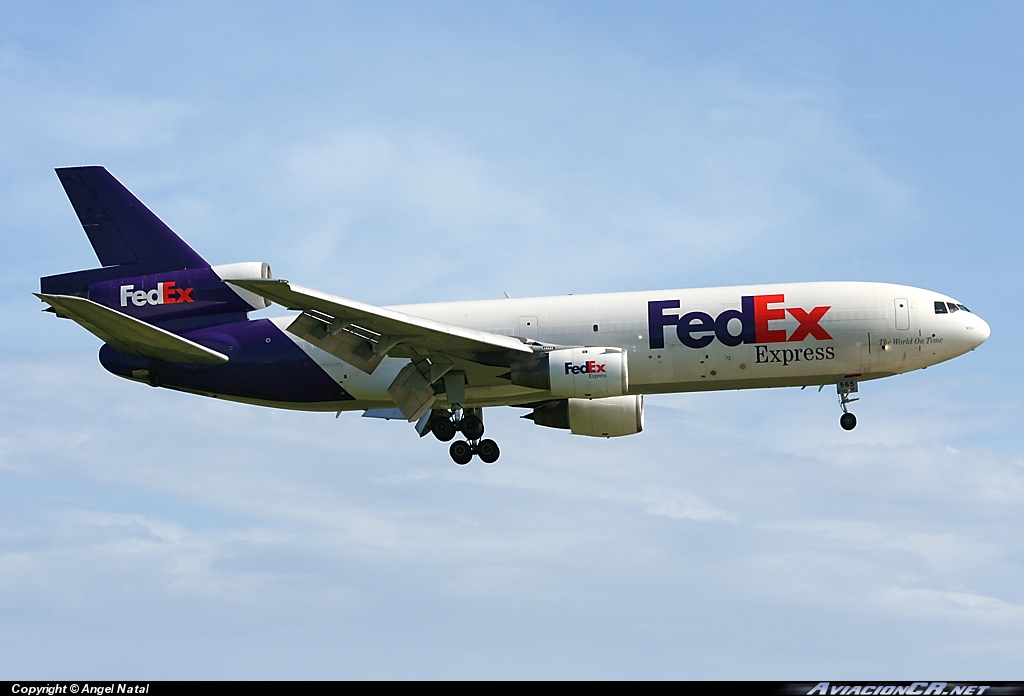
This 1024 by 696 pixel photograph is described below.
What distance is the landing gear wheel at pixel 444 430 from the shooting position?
1603 inches

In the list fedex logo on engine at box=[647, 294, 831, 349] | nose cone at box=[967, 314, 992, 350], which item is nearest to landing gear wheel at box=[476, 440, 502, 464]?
fedex logo on engine at box=[647, 294, 831, 349]

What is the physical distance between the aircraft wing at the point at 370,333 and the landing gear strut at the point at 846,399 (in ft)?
34.5

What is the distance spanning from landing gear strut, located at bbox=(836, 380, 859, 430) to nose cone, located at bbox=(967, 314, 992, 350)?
3946 millimetres

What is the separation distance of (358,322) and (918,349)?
17764 mm

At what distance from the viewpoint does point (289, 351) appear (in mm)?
39875

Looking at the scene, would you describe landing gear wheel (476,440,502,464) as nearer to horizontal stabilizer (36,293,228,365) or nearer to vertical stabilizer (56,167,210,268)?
horizontal stabilizer (36,293,228,365)

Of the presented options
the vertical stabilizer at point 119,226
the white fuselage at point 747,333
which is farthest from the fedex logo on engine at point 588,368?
the vertical stabilizer at point 119,226

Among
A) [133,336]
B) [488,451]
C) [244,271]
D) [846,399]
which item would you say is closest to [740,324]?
[846,399]

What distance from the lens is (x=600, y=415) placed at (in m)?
43.0

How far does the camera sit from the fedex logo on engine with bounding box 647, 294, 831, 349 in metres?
38.3

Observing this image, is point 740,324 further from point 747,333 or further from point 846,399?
point 846,399

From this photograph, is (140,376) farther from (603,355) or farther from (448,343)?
(603,355)

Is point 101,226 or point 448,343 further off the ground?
point 101,226
